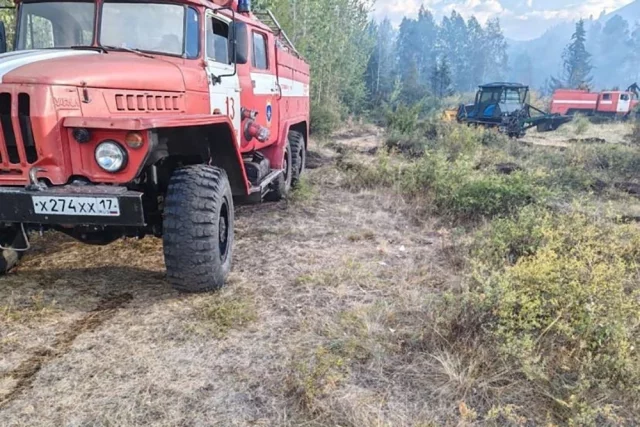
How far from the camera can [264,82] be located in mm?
5938

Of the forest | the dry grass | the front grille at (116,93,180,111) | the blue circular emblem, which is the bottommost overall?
the dry grass

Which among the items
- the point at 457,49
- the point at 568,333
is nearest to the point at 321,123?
the point at 568,333

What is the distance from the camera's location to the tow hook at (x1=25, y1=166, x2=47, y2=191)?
2.98 metres

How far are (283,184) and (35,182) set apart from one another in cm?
418

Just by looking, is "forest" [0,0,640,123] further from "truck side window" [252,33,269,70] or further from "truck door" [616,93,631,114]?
"truck door" [616,93,631,114]

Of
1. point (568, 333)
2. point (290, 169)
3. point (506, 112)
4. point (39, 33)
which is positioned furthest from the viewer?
point (506, 112)

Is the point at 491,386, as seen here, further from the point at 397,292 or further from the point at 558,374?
the point at 397,292

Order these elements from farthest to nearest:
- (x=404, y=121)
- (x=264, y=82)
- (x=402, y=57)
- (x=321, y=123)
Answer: (x=402, y=57)
(x=321, y=123)
(x=404, y=121)
(x=264, y=82)

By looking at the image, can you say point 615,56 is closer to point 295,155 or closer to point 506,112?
point 506,112

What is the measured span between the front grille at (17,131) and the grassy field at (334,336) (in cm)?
113

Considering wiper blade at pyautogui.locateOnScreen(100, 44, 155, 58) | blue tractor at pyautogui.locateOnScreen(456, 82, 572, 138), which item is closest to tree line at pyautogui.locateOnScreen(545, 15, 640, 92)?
blue tractor at pyautogui.locateOnScreen(456, 82, 572, 138)

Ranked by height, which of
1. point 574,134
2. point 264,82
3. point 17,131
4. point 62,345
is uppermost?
point 264,82

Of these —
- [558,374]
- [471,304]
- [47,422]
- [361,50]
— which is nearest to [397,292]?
[471,304]

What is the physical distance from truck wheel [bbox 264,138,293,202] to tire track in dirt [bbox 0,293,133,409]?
323 cm
